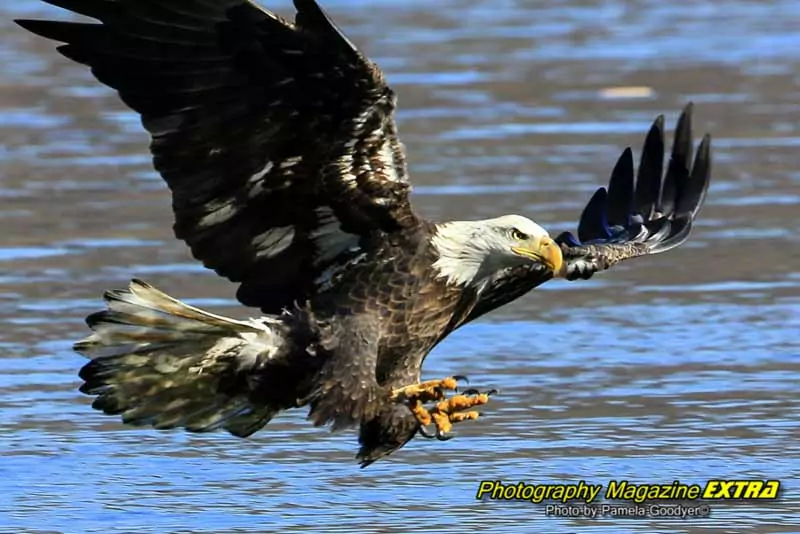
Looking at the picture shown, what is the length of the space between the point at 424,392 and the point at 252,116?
1002 millimetres

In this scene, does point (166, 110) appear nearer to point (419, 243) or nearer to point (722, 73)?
point (419, 243)

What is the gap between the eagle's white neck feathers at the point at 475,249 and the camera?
22.7 ft

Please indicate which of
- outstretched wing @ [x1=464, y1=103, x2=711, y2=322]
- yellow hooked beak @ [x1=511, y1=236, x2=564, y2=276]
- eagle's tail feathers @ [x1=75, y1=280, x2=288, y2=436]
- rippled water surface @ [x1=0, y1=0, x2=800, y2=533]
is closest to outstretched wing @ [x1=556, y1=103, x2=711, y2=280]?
outstretched wing @ [x1=464, y1=103, x2=711, y2=322]

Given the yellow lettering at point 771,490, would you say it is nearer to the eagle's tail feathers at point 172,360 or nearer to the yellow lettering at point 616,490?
the yellow lettering at point 616,490

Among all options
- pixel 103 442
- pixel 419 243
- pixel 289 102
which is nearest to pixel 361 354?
pixel 419 243

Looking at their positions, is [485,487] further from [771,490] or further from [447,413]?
[771,490]

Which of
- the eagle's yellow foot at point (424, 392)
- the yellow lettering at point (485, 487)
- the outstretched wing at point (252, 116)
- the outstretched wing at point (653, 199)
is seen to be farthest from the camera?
the outstretched wing at point (653, 199)

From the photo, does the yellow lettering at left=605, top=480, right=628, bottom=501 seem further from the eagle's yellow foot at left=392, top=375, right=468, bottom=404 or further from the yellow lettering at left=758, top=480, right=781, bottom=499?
the eagle's yellow foot at left=392, top=375, right=468, bottom=404

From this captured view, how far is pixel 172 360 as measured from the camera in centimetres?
680

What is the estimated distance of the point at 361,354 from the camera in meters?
6.84

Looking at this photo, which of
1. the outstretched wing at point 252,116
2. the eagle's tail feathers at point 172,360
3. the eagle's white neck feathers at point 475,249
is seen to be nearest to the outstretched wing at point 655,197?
the eagle's white neck feathers at point 475,249

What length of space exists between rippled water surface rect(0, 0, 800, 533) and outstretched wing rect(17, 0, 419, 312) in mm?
951

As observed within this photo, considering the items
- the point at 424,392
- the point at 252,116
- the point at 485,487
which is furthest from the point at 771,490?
the point at 252,116

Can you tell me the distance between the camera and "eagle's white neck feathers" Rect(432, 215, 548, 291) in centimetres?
692
